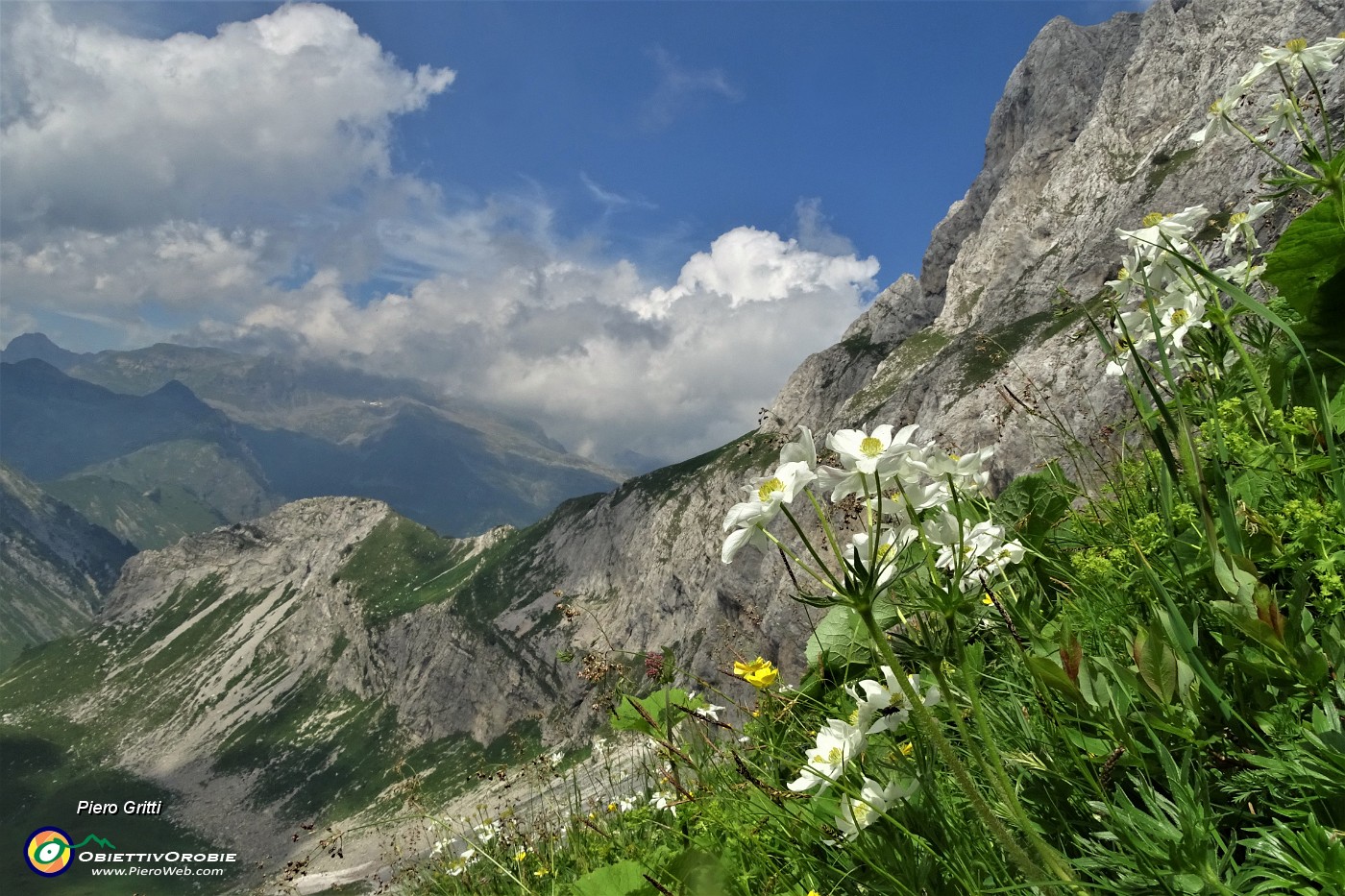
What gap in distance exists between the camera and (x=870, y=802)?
7.49 ft

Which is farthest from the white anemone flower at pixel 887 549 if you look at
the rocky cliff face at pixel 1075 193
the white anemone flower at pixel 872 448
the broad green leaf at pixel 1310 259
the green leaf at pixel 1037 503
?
the rocky cliff face at pixel 1075 193

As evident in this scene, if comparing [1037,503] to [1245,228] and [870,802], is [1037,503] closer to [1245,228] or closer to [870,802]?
[1245,228]

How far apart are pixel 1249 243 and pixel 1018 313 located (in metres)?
155

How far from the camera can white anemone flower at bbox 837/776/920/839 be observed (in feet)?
7.44

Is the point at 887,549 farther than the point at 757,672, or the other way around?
the point at 757,672

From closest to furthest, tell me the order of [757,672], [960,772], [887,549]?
[960,772]
[887,549]
[757,672]

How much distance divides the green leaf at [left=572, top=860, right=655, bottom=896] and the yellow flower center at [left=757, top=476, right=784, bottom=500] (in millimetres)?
1830

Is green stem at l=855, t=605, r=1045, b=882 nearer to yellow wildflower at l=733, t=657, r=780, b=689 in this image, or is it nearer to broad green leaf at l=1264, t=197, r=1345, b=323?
yellow wildflower at l=733, t=657, r=780, b=689

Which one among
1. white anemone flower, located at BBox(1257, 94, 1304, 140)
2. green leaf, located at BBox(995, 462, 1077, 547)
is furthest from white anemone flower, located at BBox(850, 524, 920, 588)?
white anemone flower, located at BBox(1257, 94, 1304, 140)

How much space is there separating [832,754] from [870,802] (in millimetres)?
194

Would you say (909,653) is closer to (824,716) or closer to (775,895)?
(775,895)

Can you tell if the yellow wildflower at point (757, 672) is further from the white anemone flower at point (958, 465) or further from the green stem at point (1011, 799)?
the green stem at point (1011, 799)

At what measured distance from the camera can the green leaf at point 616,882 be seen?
9.83ft

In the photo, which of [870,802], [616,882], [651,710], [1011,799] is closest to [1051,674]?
[1011,799]
